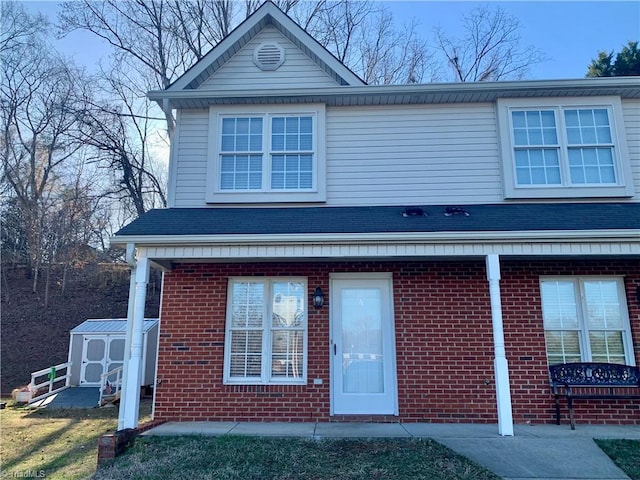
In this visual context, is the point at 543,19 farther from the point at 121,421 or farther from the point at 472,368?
the point at 121,421

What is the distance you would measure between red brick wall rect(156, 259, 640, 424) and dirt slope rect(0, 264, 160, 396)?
28.2ft

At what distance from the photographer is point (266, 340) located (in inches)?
280

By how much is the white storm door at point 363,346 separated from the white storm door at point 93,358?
8557mm

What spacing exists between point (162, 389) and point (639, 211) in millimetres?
8339

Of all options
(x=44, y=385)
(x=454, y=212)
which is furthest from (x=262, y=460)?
(x=44, y=385)

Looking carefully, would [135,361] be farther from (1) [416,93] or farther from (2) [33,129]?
(2) [33,129]

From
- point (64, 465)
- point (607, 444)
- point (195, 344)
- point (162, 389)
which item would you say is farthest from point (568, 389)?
point (64, 465)

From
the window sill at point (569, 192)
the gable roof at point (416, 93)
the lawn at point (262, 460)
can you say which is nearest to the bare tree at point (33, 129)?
the gable roof at point (416, 93)

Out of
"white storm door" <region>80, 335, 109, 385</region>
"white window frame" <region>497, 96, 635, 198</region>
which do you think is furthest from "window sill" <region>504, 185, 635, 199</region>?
"white storm door" <region>80, 335, 109, 385</region>

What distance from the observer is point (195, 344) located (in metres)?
6.98

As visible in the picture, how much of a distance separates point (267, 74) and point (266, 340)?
17.2 ft

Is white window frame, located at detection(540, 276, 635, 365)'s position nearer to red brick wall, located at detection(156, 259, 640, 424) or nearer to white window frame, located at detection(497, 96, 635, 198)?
red brick wall, located at detection(156, 259, 640, 424)

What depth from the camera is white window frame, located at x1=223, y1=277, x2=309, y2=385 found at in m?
6.89

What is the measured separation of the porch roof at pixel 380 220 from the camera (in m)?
6.02
